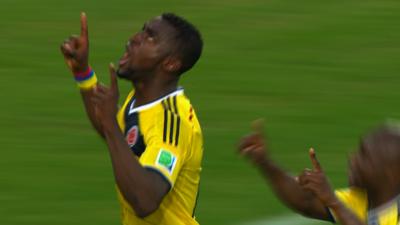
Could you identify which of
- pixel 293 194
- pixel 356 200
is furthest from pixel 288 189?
pixel 356 200

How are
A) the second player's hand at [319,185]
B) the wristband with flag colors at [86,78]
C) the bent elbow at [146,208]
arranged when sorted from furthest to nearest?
the wristband with flag colors at [86,78] < the bent elbow at [146,208] < the second player's hand at [319,185]

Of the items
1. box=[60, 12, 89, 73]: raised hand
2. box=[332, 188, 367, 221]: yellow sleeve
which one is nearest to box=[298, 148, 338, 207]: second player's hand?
box=[332, 188, 367, 221]: yellow sleeve

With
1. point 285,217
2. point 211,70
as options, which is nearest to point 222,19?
point 211,70

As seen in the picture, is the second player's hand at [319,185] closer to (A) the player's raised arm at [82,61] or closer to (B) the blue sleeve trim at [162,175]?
(B) the blue sleeve trim at [162,175]

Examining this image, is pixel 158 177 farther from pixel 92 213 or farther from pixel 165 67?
pixel 92 213

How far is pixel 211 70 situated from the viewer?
11.6 m

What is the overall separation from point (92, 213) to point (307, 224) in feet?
4.42

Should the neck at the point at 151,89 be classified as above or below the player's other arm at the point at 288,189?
above

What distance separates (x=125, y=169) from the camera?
6.02 metres

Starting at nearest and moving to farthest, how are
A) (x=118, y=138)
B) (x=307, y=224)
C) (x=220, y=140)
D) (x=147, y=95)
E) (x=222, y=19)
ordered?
(x=118, y=138)
(x=147, y=95)
(x=307, y=224)
(x=220, y=140)
(x=222, y=19)

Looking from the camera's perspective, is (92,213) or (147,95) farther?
(92,213)

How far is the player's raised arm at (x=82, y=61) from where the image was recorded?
6.54 metres

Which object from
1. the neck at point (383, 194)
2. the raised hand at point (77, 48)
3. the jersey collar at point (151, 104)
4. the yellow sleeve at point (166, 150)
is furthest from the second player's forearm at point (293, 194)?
the raised hand at point (77, 48)

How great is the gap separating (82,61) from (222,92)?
4.53 meters
